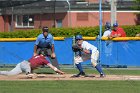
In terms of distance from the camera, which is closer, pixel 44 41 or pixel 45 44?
pixel 44 41

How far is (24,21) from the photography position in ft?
168

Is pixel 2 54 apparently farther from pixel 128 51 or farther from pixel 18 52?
pixel 128 51

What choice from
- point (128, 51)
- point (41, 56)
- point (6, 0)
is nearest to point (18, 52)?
point (128, 51)

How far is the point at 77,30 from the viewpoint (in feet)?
105

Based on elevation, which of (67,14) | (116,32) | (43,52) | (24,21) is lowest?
(43,52)

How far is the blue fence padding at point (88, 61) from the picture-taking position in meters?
23.2

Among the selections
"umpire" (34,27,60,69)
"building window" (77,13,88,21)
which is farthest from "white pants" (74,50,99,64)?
"building window" (77,13,88,21)

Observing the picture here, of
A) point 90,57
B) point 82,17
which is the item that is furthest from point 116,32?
point 82,17
